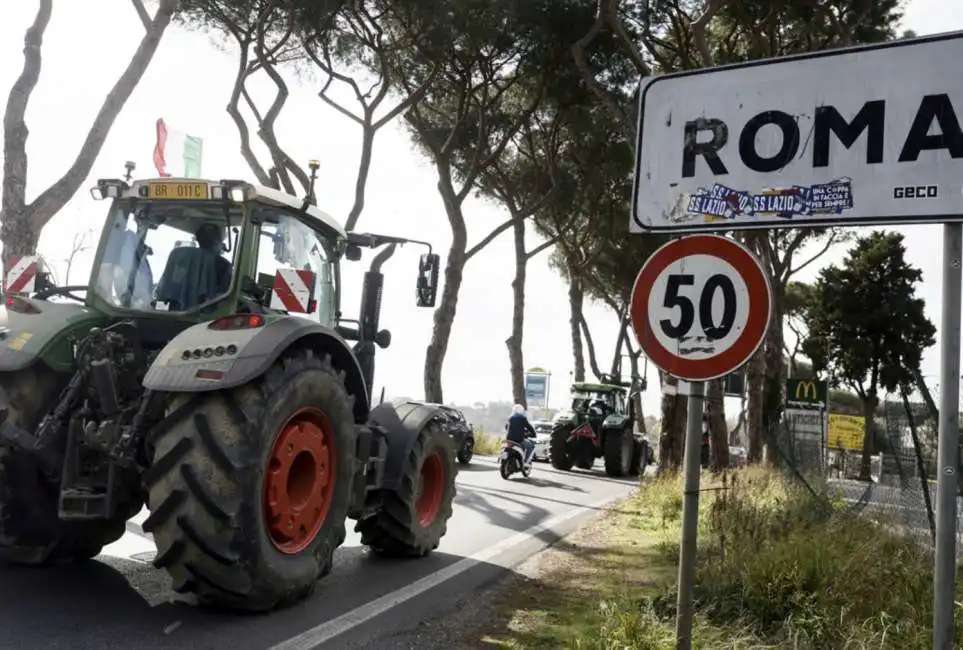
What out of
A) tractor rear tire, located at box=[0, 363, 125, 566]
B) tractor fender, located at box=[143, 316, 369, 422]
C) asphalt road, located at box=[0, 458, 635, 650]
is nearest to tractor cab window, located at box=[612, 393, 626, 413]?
asphalt road, located at box=[0, 458, 635, 650]

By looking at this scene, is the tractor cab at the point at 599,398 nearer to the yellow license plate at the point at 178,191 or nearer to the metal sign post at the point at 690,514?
the yellow license plate at the point at 178,191

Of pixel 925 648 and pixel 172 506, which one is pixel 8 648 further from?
pixel 925 648

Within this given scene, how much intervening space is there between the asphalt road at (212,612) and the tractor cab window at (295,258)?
1.82 m

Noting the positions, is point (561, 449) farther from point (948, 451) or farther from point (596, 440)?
point (948, 451)

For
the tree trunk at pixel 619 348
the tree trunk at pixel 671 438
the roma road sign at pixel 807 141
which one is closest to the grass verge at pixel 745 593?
the roma road sign at pixel 807 141

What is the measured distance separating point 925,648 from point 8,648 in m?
4.14

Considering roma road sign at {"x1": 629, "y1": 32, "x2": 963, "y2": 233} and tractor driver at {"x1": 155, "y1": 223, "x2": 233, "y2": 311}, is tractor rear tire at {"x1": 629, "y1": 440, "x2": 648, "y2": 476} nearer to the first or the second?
tractor driver at {"x1": 155, "y1": 223, "x2": 233, "y2": 311}

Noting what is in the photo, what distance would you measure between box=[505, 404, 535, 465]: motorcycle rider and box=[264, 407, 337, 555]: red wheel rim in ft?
37.1

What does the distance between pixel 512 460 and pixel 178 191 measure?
11.4 m

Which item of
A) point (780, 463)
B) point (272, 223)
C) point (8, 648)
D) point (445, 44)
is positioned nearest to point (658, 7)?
point (445, 44)

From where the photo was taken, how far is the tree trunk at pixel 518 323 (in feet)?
89.8

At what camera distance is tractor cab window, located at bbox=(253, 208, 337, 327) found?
18.6ft

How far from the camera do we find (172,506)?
4.43 m

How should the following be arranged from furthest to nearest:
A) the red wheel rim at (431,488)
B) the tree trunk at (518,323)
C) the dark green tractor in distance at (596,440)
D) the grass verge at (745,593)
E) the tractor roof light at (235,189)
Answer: the tree trunk at (518,323), the dark green tractor in distance at (596,440), the red wheel rim at (431,488), the tractor roof light at (235,189), the grass verge at (745,593)
